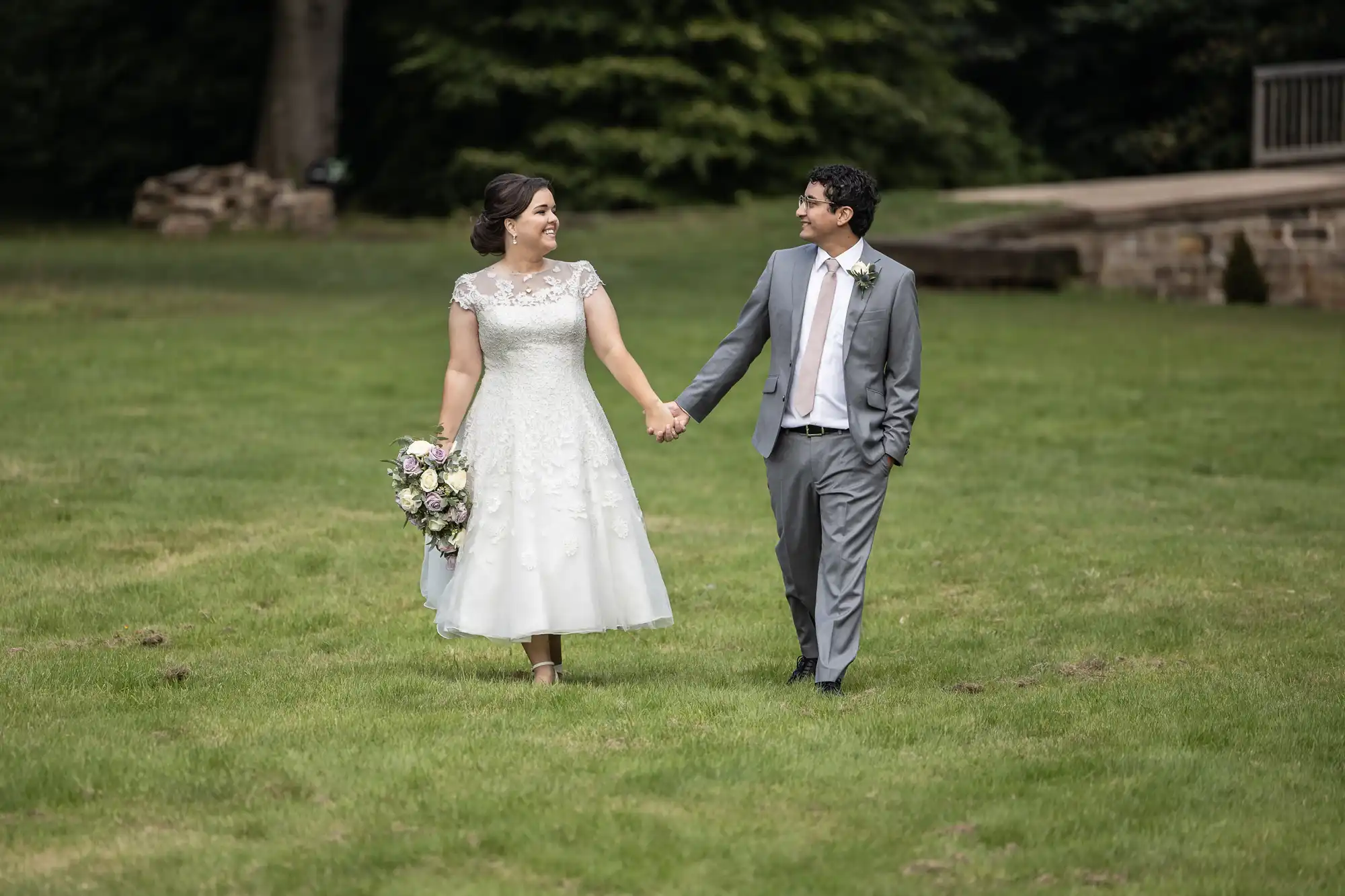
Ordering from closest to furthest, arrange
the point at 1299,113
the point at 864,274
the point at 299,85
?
the point at 864,274, the point at 1299,113, the point at 299,85

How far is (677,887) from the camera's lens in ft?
16.0

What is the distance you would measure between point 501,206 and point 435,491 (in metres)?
1.08

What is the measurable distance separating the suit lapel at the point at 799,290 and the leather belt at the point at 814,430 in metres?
0.27

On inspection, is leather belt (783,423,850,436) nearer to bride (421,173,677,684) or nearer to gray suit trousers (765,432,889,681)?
gray suit trousers (765,432,889,681)

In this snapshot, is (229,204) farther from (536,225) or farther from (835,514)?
(835,514)

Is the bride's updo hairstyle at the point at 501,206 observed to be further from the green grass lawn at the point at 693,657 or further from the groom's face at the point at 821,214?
the green grass lawn at the point at 693,657

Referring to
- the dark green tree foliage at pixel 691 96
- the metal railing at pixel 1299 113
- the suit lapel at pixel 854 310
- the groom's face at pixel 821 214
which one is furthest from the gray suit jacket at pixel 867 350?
the metal railing at pixel 1299 113

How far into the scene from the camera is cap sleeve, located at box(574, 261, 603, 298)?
23.4 ft

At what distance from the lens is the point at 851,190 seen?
6930 millimetres

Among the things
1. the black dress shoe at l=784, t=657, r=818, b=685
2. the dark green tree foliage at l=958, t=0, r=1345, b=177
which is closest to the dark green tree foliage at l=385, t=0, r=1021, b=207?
the dark green tree foliage at l=958, t=0, r=1345, b=177

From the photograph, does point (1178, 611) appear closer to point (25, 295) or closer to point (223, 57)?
point (25, 295)

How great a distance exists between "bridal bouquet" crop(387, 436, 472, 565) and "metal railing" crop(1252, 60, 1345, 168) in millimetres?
23657

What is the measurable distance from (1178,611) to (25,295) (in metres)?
14.5

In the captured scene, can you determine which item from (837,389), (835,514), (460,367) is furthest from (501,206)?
(835,514)
